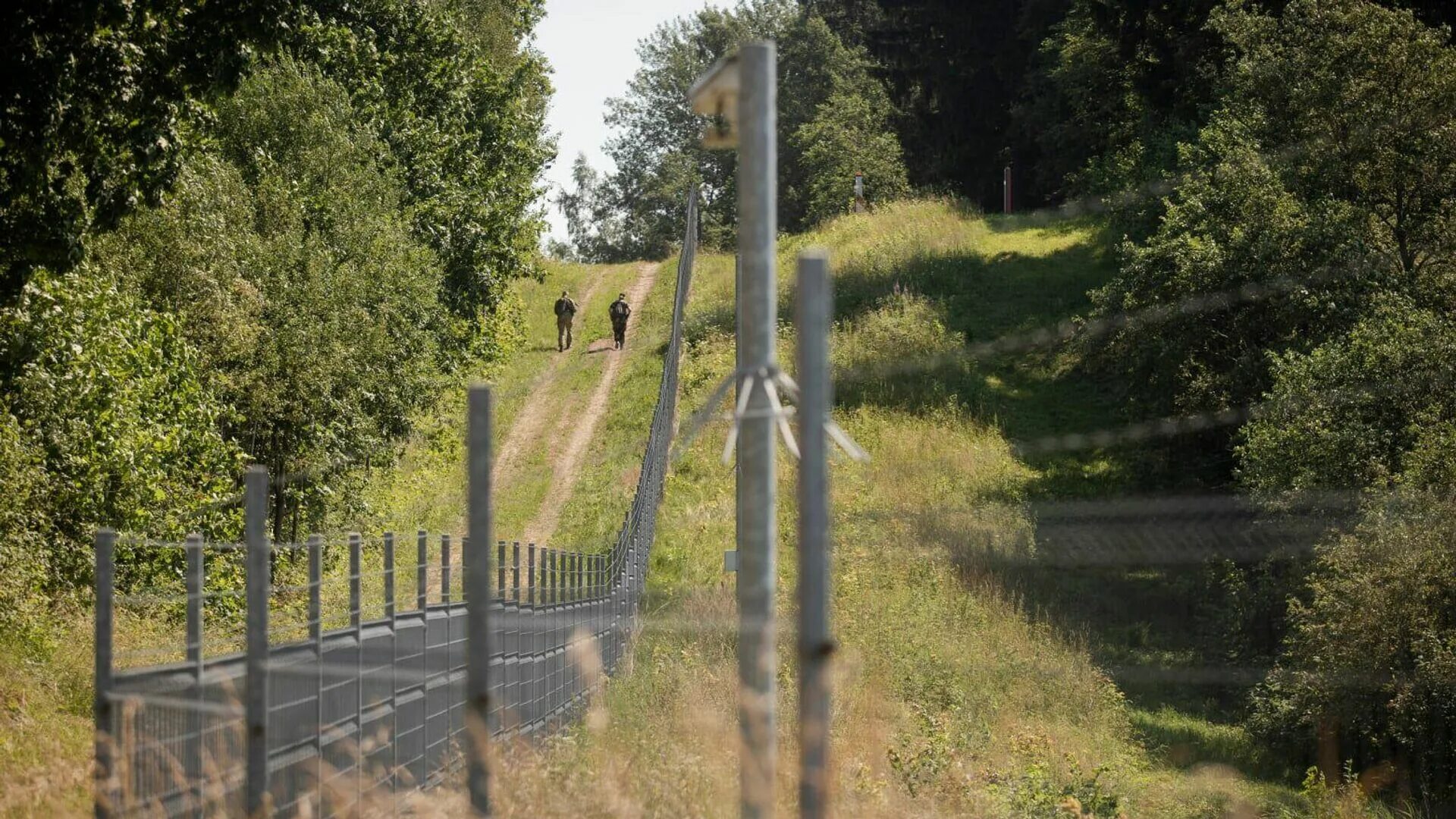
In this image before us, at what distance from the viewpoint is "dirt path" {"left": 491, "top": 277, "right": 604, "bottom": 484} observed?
121 ft

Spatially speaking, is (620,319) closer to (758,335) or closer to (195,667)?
(195,667)

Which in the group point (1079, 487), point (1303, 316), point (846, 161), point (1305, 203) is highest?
point (846, 161)

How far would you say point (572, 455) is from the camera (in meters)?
36.4

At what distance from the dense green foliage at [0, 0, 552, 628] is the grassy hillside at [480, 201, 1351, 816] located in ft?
20.7

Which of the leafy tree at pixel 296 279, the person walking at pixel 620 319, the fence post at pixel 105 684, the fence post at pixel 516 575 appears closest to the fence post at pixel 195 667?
the fence post at pixel 105 684

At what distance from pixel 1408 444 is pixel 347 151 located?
19639 millimetres

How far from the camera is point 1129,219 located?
4003 centimetres

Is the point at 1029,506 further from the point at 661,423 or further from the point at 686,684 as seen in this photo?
the point at 686,684

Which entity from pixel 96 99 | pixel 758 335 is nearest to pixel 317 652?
pixel 758 335

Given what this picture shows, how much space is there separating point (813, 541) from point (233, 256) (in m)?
22.0

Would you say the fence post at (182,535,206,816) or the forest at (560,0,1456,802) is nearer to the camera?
the fence post at (182,535,206,816)

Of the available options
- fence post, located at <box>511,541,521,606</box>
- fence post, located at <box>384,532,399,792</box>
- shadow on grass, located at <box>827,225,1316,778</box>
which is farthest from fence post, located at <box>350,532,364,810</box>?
shadow on grass, located at <box>827,225,1316,778</box>

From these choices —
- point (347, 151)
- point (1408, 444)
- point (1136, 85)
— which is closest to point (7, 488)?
point (347, 151)

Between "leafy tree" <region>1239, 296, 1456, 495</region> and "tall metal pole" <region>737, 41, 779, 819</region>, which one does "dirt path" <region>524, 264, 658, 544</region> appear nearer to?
"leafy tree" <region>1239, 296, 1456, 495</region>
